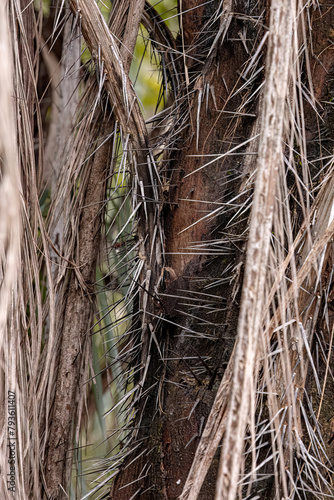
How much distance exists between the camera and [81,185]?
980 mm

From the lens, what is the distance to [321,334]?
2.23 feet

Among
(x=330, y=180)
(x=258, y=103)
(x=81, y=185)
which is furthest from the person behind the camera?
(x=81, y=185)

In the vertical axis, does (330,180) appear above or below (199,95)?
below

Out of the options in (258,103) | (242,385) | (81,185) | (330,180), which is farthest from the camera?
(81,185)

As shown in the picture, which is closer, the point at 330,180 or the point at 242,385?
the point at 242,385

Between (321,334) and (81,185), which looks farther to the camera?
(81,185)

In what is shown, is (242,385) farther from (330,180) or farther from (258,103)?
(258,103)

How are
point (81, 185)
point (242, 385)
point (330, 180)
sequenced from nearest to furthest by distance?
point (242, 385) → point (330, 180) → point (81, 185)

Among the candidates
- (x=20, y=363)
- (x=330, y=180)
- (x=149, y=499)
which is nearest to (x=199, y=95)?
(x=330, y=180)

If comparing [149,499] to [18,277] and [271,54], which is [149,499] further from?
[271,54]

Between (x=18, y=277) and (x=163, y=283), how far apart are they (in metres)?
0.24

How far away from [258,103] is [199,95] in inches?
4.6

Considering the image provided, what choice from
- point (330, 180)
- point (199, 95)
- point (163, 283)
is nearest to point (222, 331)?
point (163, 283)

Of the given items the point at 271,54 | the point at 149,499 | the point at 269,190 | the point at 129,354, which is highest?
the point at 271,54
